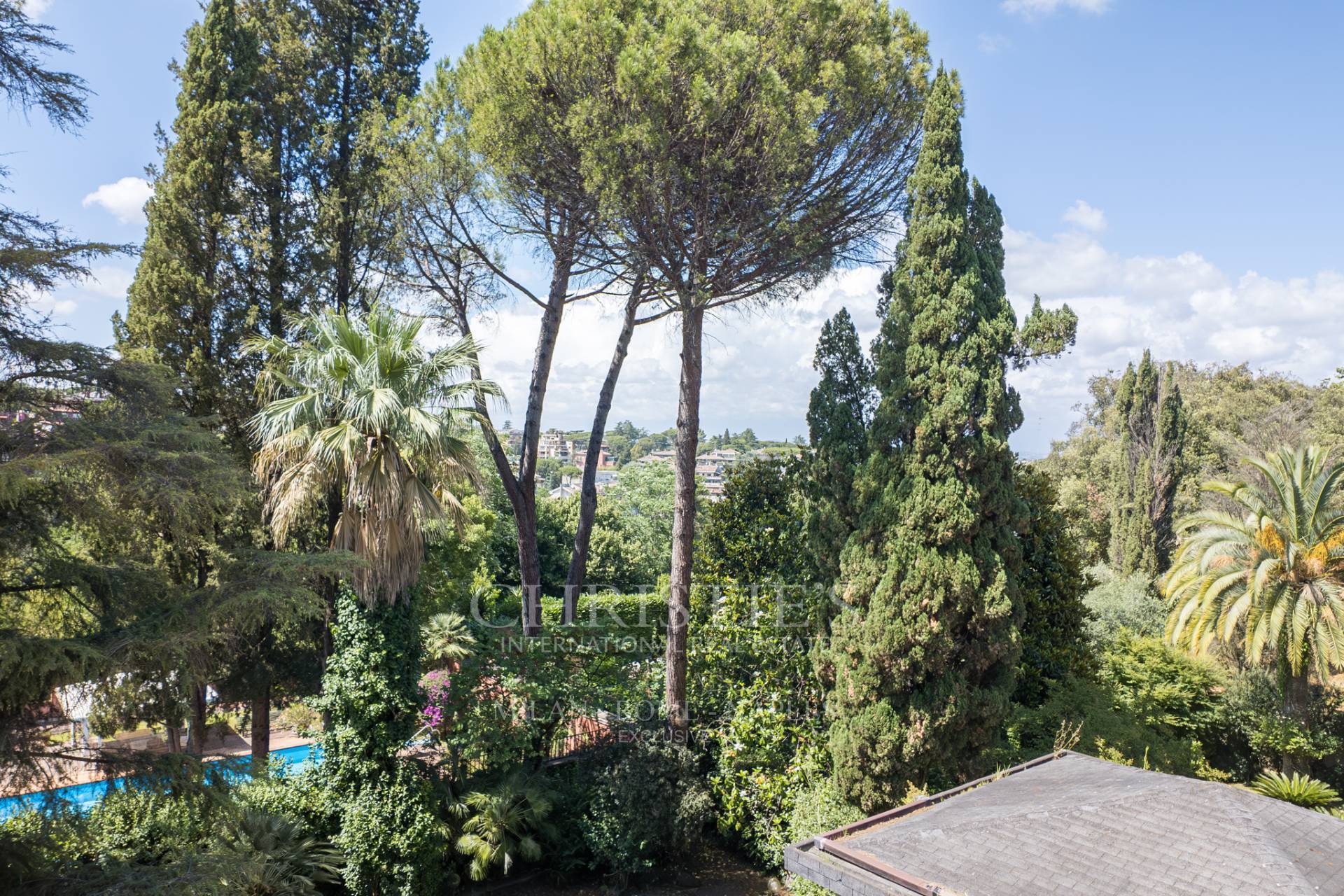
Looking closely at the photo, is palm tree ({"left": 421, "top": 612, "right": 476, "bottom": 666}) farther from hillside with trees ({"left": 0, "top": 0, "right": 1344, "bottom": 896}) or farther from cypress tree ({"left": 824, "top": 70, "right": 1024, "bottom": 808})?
cypress tree ({"left": 824, "top": 70, "right": 1024, "bottom": 808})

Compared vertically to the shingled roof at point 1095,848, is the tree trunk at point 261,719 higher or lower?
lower

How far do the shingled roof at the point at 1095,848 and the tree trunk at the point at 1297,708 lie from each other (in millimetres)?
5486

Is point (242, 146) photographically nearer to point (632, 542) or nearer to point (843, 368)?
point (843, 368)

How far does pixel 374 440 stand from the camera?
7.61 meters

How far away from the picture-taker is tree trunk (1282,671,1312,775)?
9.66 metres

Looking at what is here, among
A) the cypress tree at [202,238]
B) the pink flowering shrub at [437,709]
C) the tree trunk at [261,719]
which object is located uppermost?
the cypress tree at [202,238]

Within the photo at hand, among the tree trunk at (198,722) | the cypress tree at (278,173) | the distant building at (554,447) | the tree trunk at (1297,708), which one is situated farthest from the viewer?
the distant building at (554,447)

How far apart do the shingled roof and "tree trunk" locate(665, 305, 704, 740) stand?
147 inches

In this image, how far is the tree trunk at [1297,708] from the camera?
966 centimetres

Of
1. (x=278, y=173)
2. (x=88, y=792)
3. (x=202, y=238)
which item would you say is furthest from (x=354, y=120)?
(x=88, y=792)

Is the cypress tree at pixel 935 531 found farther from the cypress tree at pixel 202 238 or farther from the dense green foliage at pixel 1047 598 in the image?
the cypress tree at pixel 202 238

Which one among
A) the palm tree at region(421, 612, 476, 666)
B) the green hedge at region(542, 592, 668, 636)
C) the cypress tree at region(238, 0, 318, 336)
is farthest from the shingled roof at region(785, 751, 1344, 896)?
the cypress tree at region(238, 0, 318, 336)

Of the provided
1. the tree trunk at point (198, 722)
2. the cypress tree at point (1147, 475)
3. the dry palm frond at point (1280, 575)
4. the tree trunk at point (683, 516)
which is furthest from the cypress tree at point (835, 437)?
the cypress tree at point (1147, 475)

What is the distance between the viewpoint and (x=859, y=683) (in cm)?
777
